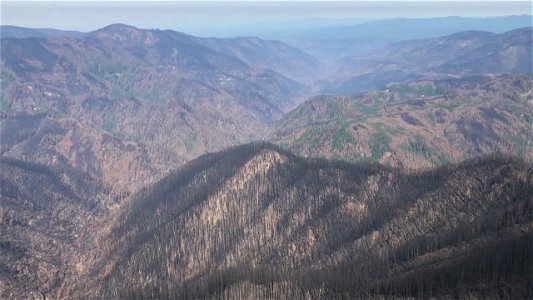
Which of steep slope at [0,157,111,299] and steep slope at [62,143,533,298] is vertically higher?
steep slope at [62,143,533,298]

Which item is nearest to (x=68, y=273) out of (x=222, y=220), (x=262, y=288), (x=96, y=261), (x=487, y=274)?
(x=96, y=261)

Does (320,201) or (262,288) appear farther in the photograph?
(320,201)

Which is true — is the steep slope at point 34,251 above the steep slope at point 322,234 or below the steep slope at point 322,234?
below

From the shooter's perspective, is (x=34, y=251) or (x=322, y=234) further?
(x=34, y=251)

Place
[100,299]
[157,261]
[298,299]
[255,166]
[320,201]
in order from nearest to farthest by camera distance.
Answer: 1. [298,299]
2. [100,299]
3. [157,261]
4. [320,201]
5. [255,166]

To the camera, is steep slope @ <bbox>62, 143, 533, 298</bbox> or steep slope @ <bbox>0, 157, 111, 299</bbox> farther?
steep slope @ <bbox>0, 157, 111, 299</bbox>

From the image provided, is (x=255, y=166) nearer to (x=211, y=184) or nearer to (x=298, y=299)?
(x=211, y=184)

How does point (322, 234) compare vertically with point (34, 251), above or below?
above

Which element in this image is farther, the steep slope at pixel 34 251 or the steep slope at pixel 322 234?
the steep slope at pixel 34 251
